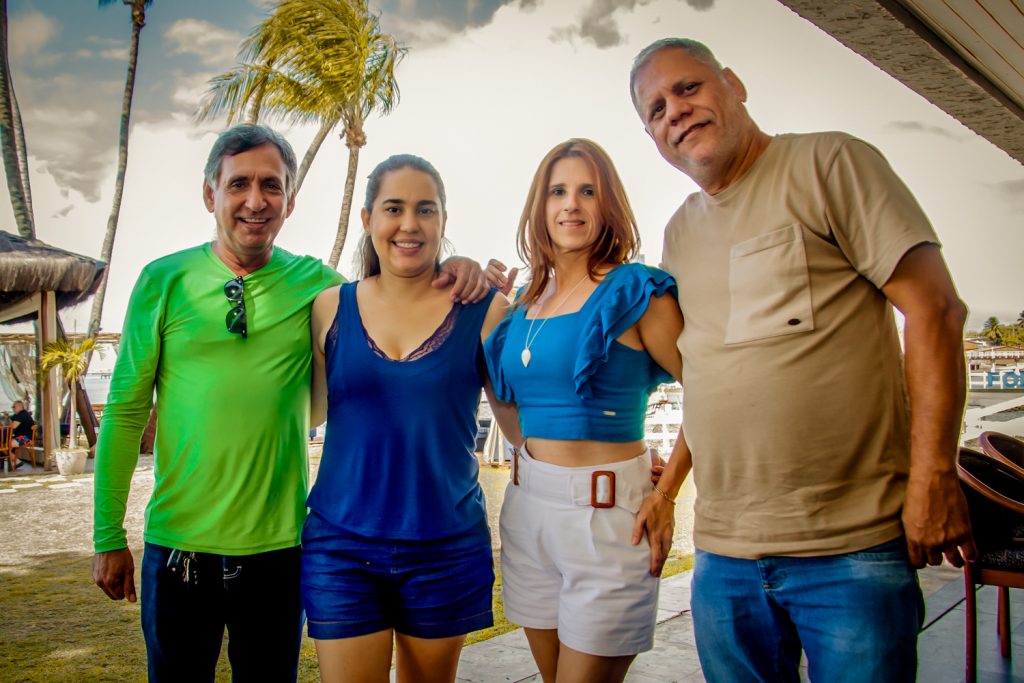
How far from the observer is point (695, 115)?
1.66 metres

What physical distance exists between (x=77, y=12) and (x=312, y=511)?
3059 cm

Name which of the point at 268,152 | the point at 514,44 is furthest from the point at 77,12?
the point at 268,152

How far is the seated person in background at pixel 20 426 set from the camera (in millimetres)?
12903

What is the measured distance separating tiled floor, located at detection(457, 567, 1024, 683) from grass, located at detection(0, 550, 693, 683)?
0.82m

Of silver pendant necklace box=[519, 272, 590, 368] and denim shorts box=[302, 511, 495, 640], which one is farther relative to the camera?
silver pendant necklace box=[519, 272, 590, 368]

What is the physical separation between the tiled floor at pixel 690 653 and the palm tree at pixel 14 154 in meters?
19.2

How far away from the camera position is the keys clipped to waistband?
1768 mm

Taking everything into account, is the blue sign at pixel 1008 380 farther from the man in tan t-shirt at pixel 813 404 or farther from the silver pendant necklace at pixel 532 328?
the silver pendant necklace at pixel 532 328

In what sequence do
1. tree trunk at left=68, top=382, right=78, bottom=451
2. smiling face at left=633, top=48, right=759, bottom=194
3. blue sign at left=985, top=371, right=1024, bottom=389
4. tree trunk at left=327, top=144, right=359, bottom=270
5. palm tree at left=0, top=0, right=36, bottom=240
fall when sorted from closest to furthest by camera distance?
smiling face at left=633, top=48, right=759, bottom=194 → blue sign at left=985, top=371, right=1024, bottom=389 → tree trunk at left=68, top=382, right=78, bottom=451 → tree trunk at left=327, top=144, right=359, bottom=270 → palm tree at left=0, top=0, right=36, bottom=240

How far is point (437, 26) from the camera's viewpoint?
1372 inches

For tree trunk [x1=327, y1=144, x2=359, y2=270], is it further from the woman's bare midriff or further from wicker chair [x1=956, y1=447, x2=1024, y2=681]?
the woman's bare midriff

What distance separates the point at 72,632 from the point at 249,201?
12.6 ft

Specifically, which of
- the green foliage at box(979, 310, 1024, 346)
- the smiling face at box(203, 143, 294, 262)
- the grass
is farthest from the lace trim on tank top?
the green foliage at box(979, 310, 1024, 346)

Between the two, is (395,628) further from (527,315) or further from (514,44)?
(514,44)
